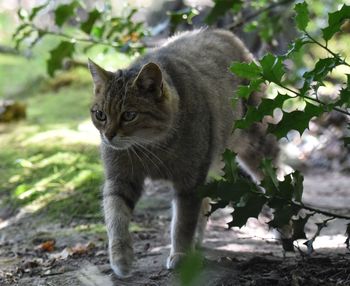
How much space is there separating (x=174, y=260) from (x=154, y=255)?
41cm

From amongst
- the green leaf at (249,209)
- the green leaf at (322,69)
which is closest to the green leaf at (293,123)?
the green leaf at (322,69)

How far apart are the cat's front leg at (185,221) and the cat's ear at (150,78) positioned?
664mm

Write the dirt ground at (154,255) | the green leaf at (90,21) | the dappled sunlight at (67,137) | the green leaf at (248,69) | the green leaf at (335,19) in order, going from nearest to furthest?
the green leaf at (335,19) → the green leaf at (248,69) → the dirt ground at (154,255) → the green leaf at (90,21) → the dappled sunlight at (67,137)

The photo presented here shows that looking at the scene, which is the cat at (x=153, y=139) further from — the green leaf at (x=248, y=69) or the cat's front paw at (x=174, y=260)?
the green leaf at (x=248, y=69)

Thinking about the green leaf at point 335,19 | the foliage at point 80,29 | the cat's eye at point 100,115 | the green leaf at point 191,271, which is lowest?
the green leaf at point 191,271

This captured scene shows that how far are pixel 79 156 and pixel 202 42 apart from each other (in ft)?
5.93

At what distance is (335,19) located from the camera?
2.51 m

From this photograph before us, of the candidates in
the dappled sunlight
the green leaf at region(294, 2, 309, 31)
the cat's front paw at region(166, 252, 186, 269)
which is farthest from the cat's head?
the dappled sunlight

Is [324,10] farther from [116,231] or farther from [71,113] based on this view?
[116,231]

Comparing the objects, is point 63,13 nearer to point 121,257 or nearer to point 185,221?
point 185,221

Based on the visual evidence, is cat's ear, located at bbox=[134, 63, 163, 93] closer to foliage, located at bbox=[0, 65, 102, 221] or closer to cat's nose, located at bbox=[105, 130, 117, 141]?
cat's nose, located at bbox=[105, 130, 117, 141]

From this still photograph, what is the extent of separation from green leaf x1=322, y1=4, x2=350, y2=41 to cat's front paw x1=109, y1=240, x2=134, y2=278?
62.7 inches

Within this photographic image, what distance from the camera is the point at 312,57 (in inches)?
368

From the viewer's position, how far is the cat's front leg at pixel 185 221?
12.0 ft
